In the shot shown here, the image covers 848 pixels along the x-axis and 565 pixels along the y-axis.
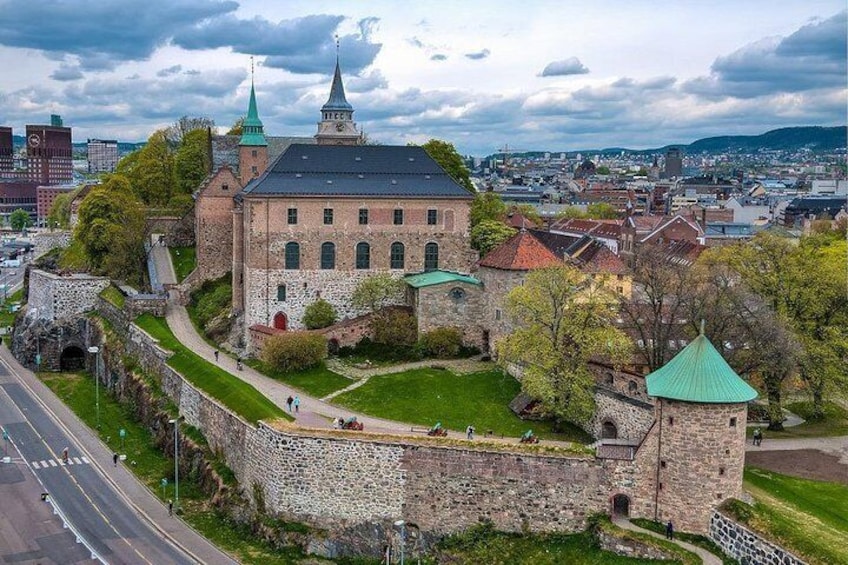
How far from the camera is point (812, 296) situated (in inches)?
1935

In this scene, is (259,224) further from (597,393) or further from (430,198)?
(597,393)

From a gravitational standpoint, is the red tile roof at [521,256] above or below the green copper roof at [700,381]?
above

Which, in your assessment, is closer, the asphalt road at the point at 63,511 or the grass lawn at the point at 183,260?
the asphalt road at the point at 63,511

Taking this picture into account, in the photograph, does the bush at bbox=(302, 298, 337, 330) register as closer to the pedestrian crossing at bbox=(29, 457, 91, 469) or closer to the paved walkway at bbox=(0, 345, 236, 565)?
the paved walkway at bbox=(0, 345, 236, 565)

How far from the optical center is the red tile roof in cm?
5412

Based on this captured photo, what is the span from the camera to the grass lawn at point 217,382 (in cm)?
4512

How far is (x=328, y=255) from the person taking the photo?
62.2 m

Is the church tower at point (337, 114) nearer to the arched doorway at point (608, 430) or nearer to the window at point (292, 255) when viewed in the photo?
the window at point (292, 255)

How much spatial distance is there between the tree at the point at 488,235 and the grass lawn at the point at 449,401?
2217 cm

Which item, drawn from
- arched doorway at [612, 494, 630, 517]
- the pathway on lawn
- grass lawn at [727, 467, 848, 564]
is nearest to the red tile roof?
grass lawn at [727, 467, 848, 564]

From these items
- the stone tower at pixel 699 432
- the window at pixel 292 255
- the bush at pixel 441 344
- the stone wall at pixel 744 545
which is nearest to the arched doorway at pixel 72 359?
the window at pixel 292 255

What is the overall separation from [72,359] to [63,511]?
115ft

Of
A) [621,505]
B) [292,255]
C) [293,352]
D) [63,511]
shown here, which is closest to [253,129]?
[292,255]

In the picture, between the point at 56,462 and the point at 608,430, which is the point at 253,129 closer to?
the point at 56,462
